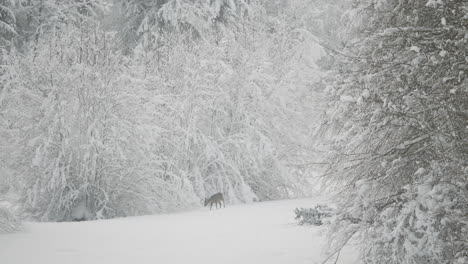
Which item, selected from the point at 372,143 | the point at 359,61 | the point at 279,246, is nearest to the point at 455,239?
the point at 372,143

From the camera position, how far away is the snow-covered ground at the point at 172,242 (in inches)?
194

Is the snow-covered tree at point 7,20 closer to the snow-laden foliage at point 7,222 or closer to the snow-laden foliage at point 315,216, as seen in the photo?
the snow-laden foliage at point 7,222

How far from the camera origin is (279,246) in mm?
5469

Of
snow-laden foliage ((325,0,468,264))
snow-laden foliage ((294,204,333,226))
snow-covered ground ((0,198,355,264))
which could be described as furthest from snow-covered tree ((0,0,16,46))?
snow-laden foliage ((325,0,468,264))

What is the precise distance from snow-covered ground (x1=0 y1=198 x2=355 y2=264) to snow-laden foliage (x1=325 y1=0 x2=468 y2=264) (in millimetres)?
826

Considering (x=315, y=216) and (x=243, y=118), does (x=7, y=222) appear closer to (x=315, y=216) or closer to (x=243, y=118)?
(x=315, y=216)

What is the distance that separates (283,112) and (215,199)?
4.16 meters

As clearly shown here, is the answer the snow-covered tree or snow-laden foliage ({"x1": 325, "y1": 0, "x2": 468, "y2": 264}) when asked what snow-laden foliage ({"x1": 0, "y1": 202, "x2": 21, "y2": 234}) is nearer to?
snow-laden foliage ({"x1": 325, "y1": 0, "x2": 468, "y2": 264})

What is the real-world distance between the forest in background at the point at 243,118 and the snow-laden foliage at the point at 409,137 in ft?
0.05

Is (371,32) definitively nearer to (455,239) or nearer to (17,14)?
(455,239)

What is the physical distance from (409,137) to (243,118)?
825 cm

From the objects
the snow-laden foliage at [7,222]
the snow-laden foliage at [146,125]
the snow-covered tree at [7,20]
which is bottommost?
the snow-laden foliage at [7,222]

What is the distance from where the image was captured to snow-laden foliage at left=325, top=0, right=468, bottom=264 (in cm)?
343

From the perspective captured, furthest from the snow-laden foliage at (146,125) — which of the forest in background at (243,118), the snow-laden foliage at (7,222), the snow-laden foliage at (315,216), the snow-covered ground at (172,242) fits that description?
the snow-laden foliage at (7,222)
